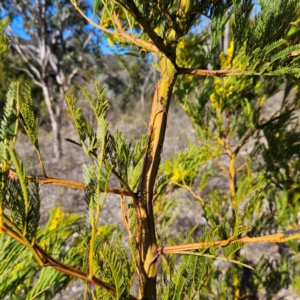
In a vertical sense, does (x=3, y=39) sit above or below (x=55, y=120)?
below

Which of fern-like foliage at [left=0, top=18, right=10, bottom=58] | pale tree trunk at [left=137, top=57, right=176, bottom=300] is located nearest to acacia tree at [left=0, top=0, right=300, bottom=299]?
pale tree trunk at [left=137, top=57, right=176, bottom=300]

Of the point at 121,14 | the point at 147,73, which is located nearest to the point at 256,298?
the point at 121,14

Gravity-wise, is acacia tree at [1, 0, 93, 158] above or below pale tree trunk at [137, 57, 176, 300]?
above

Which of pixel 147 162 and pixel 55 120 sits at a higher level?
pixel 55 120

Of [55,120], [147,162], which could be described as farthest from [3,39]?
[55,120]

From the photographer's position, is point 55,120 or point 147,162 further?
point 55,120

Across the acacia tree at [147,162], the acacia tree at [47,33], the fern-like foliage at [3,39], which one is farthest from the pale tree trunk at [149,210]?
the acacia tree at [47,33]

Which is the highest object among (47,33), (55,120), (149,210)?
(47,33)

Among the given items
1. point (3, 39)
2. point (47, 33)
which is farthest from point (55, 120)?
point (3, 39)

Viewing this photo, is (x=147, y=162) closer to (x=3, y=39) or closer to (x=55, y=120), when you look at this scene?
(x=3, y=39)

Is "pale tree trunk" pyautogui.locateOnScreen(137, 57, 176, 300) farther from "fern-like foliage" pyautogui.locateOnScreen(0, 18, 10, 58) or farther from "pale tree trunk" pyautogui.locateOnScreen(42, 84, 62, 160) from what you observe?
Result: "pale tree trunk" pyautogui.locateOnScreen(42, 84, 62, 160)

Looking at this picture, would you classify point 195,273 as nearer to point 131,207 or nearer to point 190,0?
point 131,207

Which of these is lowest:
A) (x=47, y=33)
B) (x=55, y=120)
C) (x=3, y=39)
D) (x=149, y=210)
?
(x=149, y=210)

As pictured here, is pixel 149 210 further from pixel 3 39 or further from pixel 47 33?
pixel 47 33
